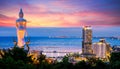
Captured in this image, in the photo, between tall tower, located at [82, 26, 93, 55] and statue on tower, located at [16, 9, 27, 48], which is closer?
statue on tower, located at [16, 9, 27, 48]

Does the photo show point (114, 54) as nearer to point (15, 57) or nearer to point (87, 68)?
point (87, 68)

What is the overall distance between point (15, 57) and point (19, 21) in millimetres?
20994

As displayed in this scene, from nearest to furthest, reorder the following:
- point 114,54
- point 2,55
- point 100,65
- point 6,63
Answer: point 6,63, point 2,55, point 100,65, point 114,54

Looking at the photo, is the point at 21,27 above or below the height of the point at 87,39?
above

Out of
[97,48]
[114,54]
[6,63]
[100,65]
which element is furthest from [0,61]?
[97,48]

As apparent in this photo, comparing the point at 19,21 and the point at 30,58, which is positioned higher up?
the point at 19,21

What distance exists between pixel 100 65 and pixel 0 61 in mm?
6057

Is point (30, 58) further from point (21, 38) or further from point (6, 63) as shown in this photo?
point (21, 38)

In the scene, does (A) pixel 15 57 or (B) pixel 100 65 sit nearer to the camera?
(A) pixel 15 57

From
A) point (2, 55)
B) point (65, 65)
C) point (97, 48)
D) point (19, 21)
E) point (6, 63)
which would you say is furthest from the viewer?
point (97, 48)

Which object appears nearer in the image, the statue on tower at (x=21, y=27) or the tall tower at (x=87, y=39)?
the statue on tower at (x=21, y=27)

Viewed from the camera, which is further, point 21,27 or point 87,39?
point 87,39

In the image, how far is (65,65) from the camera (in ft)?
47.0

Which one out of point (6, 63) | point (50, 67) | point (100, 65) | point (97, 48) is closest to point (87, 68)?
point (100, 65)
